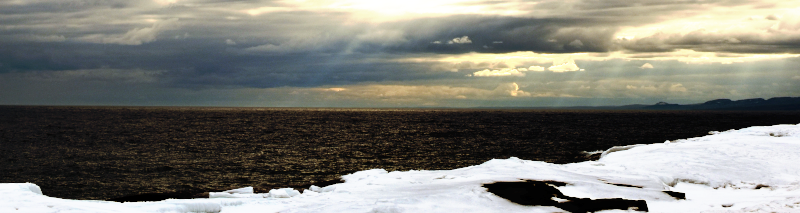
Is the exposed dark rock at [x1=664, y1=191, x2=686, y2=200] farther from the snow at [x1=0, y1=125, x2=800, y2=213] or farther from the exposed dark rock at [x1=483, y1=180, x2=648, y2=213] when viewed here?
the exposed dark rock at [x1=483, y1=180, x2=648, y2=213]

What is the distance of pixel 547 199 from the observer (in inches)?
680

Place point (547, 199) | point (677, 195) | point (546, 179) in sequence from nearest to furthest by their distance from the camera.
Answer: point (547, 199) → point (677, 195) → point (546, 179)

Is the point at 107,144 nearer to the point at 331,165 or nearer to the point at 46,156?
the point at 46,156

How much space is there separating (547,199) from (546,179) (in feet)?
13.2

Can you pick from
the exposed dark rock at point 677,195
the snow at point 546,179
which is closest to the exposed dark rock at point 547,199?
the snow at point 546,179

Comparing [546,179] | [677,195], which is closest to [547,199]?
[546,179]

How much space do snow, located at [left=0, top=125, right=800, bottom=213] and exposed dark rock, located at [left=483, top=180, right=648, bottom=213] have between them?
0.43 metres

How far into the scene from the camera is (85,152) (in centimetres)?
5712

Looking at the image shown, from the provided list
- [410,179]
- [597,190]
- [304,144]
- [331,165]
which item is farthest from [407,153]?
[597,190]

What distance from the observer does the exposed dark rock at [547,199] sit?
16438mm

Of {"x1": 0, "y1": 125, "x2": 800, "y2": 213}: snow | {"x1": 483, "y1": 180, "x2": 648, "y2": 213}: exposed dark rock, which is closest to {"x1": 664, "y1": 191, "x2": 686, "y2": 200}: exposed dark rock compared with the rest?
{"x1": 0, "y1": 125, "x2": 800, "y2": 213}: snow

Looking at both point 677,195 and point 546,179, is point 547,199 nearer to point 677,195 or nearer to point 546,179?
point 546,179

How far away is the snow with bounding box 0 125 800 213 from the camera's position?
16.1 meters

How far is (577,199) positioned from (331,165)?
105 feet
